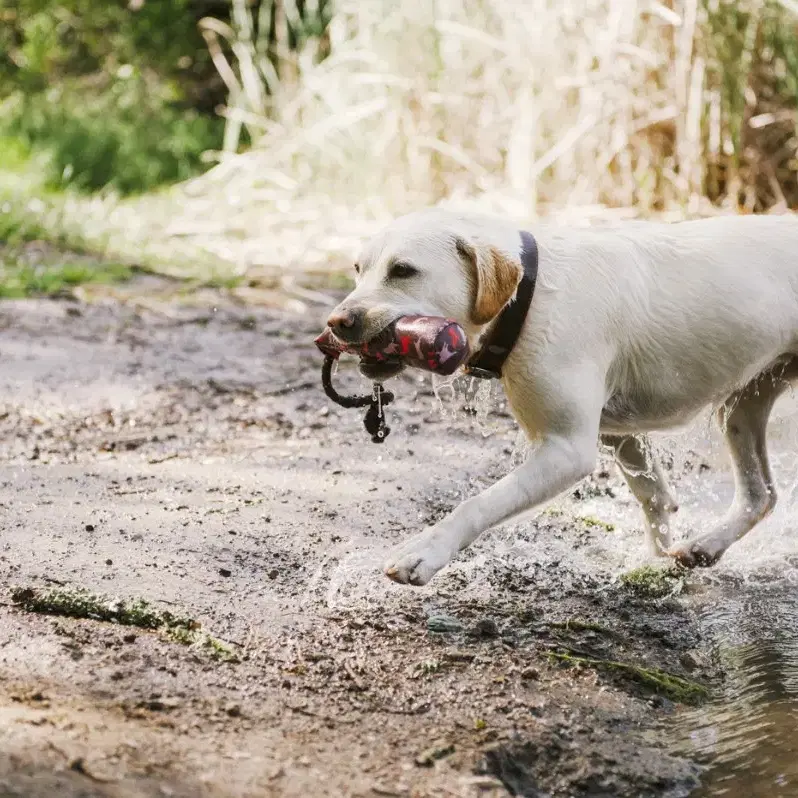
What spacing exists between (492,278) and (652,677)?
1.17m

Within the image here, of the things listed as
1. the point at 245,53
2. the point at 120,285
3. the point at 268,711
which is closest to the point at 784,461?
the point at 268,711

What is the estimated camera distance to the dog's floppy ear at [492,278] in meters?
3.35

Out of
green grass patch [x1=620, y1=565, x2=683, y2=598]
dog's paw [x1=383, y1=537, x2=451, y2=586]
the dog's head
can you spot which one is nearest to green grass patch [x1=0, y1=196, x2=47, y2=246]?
the dog's head

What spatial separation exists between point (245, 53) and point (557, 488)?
908 cm

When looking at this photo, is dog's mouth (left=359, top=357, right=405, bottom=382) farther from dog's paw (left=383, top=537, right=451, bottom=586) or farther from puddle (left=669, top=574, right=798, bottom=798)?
puddle (left=669, top=574, right=798, bottom=798)

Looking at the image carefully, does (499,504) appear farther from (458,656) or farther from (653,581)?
(653,581)

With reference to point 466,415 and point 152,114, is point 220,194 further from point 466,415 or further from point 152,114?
point 466,415

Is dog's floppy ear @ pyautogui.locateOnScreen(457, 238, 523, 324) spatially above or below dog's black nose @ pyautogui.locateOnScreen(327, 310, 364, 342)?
above

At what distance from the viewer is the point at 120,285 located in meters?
7.88

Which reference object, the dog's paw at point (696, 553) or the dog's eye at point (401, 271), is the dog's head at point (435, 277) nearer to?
the dog's eye at point (401, 271)

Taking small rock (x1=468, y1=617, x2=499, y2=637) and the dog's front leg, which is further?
small rock (x1=468, y1=617, x2=499, y2=637)

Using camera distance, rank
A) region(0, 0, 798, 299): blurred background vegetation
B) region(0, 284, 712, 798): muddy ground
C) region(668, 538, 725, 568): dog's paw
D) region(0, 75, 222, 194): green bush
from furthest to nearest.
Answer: region(0, 75, 222, 194): green bush → region(0, 0, 798, 299): blurred background vegetation → region(668, 538, 725, 568): dog's paw → region(0, 284, 712, 798): muddy ground

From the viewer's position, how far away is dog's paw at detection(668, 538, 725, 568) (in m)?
4.06

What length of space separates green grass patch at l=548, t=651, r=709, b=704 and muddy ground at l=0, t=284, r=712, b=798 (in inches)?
1.0
